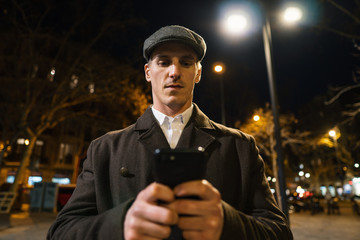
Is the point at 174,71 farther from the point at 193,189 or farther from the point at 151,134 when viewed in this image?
the point at 193,189

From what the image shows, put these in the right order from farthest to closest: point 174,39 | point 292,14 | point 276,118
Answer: point 292,14 → point 276,118 → point 174,39

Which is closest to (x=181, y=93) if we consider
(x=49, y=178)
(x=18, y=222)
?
(x=18, y=222)

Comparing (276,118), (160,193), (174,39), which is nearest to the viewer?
(160,193)

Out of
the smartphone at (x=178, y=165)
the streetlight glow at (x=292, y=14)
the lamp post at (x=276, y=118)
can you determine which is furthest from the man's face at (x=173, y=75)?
the streetlight glow at (x=292, y=14)

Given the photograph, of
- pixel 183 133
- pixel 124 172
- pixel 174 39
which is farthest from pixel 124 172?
pixel 174 39

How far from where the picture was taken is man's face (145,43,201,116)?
71.0 inches

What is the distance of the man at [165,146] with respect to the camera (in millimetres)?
1460

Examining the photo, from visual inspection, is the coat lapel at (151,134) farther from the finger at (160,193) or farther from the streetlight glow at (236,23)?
the streetlight glow at (236,23)

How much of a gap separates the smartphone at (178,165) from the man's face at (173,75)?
0.84 meters

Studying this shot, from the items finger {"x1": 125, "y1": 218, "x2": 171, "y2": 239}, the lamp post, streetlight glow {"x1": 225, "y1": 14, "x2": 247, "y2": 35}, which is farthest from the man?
streetlight glow {"x1": 225, "y1": 14, "x2": 247, "y2": 35}

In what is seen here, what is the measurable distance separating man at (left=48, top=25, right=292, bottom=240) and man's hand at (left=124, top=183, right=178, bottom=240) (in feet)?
0.55

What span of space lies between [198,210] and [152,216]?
17 cm

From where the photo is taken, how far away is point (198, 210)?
1024mm

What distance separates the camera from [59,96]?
1725 cm
